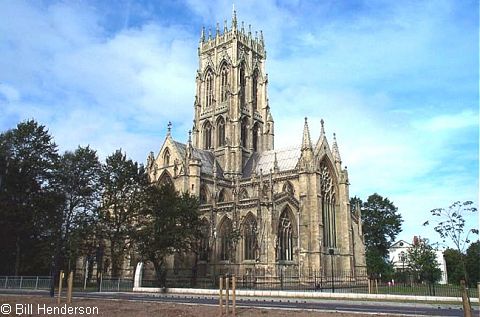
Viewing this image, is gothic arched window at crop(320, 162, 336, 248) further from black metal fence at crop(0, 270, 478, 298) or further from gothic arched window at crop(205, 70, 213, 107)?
gothic arched window at crop(205, 70, 213, 107)

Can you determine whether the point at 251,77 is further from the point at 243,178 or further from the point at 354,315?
the point at 354,315

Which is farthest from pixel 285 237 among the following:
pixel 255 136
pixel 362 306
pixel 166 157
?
pixel 362 306

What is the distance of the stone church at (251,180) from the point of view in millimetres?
46281

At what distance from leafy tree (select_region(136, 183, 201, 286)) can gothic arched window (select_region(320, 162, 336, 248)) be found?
679 inches

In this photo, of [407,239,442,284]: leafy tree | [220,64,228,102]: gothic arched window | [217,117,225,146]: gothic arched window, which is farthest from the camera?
[220,64,228,102]: gothic arched window

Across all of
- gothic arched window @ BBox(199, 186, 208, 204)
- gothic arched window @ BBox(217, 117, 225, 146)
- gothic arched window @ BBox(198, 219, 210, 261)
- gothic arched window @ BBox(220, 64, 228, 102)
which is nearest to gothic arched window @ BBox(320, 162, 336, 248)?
gothic arched window @ BBox(198, 219, 210, 261)

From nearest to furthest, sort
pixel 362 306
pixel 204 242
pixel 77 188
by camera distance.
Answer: pixel 362 306
pixel 77 188
pixel 204 242

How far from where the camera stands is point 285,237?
47250mm

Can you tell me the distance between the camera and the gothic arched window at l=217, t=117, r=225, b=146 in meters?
64.5

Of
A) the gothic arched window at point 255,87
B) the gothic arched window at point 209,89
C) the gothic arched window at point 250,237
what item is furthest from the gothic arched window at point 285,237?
the gothic arched window at point 209,89

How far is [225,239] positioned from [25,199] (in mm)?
21417

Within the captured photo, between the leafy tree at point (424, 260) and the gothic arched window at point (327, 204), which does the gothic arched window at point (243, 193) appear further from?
the leafy tree at point (424, 260)

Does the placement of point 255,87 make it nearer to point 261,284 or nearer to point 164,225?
point 261,284

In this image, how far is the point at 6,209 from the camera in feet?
135
